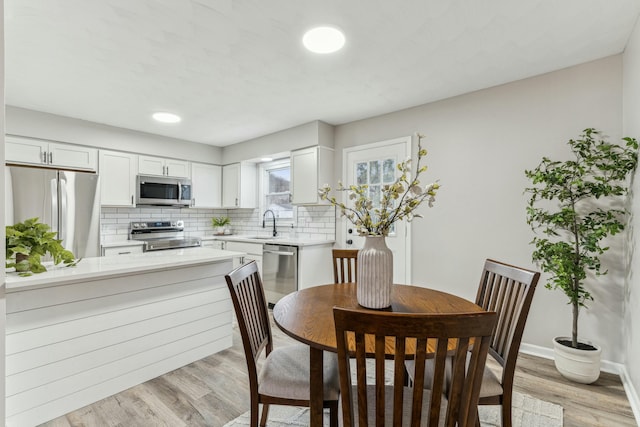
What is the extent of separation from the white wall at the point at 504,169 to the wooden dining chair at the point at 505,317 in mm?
1254

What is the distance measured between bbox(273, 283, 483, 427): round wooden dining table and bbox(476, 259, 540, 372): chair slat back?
0.43 ft

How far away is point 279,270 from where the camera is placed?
12.7 feet

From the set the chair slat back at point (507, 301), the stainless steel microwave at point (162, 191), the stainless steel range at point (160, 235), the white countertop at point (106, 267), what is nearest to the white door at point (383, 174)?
the chair slat back at point (507, 301)

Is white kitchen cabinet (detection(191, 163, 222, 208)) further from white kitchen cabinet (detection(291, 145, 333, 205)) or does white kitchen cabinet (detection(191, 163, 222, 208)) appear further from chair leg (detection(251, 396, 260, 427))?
chair leg (detection(251, 396, 260, 427))

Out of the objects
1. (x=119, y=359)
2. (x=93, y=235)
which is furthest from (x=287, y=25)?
(x=93, y=235)

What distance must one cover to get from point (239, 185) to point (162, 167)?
114 cm

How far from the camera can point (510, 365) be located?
4.30ft

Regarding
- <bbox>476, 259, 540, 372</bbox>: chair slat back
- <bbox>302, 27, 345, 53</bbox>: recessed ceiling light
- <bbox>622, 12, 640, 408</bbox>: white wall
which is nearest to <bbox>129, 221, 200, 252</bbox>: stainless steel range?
<bbox>302, 27, 345, 53</bbox>: recessed ceiling light

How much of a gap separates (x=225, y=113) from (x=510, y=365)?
352 cm

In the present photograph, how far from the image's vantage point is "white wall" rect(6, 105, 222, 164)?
11.3 feet

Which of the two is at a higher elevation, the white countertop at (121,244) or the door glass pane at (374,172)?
the door glass pane at (374,172)

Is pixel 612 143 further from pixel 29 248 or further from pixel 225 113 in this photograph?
pixel 29 248

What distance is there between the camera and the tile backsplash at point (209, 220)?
13.9ft

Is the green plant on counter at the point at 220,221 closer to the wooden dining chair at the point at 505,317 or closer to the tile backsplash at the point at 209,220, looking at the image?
the tile backsplash at the point at 209,220
